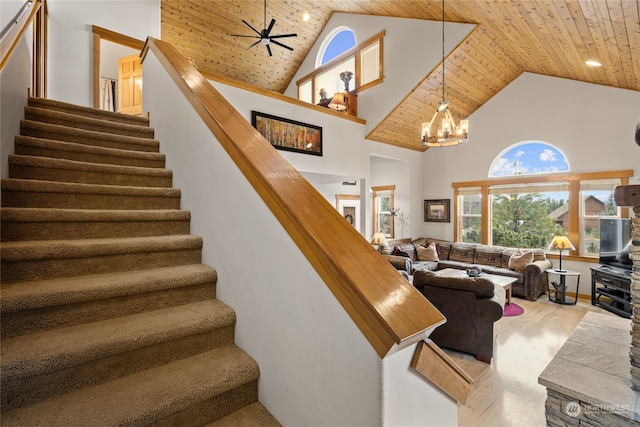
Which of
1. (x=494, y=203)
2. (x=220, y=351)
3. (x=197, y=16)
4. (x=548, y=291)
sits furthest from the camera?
(x=494, y=203)

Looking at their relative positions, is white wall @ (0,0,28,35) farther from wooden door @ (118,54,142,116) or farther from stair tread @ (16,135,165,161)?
wooden door @ (118,54,142,116)

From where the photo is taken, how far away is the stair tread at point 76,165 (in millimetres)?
1722

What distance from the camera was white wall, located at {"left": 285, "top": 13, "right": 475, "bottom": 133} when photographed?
5.34 m

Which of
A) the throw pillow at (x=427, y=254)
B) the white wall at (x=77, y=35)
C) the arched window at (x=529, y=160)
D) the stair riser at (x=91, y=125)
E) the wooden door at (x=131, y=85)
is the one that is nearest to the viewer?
the stair riser at (x=91, y=125)

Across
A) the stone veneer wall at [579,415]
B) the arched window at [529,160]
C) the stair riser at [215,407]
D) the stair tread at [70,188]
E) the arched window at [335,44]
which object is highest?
the arched window at [335,44]

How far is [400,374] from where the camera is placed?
0.75 m

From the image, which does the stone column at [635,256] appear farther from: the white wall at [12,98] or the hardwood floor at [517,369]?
the white wall at [12,98]

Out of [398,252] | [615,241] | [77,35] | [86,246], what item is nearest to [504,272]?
[615,241]

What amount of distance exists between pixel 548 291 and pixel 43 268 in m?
7.08

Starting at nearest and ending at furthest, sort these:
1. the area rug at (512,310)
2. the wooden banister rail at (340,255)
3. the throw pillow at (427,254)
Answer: the wooden banister rail at (340,255) → the area rug at (512,310) → the throw pillow at (427,254)

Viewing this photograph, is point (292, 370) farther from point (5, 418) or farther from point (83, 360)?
point (5, 418)

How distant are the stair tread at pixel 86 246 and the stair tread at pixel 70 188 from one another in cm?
34

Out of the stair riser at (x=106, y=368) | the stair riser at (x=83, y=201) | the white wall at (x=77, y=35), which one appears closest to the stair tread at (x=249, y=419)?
the stair riser at (x=106, y=368)

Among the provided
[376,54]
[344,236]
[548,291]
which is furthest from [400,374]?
[376,54]
